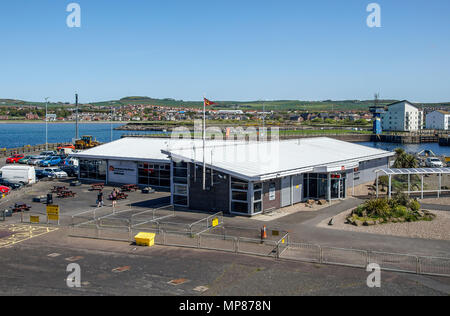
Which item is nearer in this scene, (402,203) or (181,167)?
(402,203)

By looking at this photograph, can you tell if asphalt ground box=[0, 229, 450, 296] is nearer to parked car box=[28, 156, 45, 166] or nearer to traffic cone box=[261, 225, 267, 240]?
traffic cone box=[261, 225, 267, 240]

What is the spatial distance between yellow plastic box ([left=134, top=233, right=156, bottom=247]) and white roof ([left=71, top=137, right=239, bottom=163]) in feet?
57.9

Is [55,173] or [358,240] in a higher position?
[55,173]

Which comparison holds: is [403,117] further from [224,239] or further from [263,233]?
[224,239]

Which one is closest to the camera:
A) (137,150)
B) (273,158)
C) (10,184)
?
(273,158)

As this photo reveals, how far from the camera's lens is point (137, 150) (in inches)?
1790

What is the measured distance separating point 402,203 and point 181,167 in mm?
16169

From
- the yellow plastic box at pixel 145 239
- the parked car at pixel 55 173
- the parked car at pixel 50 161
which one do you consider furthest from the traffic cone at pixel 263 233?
the parked car at pixel 50 161

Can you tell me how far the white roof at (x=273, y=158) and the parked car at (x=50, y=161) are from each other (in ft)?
101

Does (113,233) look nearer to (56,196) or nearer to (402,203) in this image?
(56,196)

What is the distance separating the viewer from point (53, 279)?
17672mm

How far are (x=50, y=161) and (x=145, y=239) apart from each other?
4041 cm

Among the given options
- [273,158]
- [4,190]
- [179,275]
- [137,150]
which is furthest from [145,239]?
[137,150]
